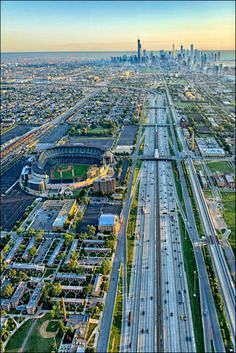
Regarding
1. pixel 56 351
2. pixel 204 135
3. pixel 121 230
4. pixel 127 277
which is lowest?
pixel 56 351

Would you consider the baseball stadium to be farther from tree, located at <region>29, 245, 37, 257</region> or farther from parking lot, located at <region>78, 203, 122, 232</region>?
tree, located at <region>29, 245, 37, 257</region>

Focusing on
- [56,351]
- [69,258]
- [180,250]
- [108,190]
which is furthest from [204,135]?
[56,351]

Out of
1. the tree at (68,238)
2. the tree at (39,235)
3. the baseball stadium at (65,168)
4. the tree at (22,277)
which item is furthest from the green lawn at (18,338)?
the baseball stadium at (65,168)

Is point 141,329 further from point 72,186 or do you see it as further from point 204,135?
point 204,135

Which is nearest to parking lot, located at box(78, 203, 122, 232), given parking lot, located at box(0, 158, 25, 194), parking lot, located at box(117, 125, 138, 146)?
parking lot, located at box(0, 158, 25, 194)

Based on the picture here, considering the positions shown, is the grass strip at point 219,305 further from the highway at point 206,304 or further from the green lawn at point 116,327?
the green lawn at point 116,327

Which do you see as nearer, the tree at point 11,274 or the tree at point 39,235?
the tree at point 11,274
